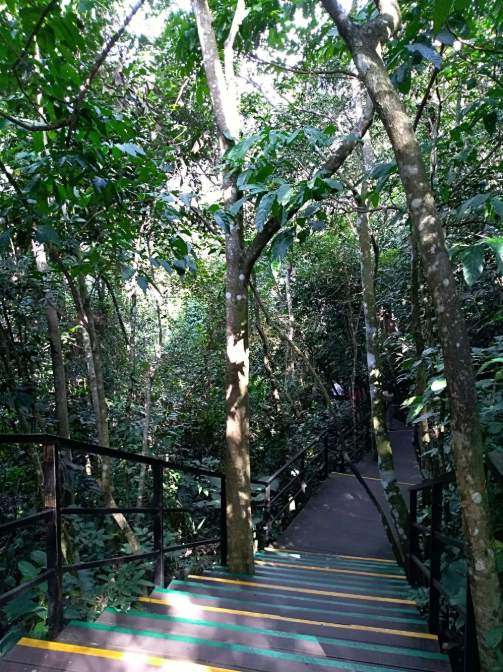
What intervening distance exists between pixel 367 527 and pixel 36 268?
5.20 meters

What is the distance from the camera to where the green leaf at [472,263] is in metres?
1.54

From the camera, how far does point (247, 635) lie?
2096mm

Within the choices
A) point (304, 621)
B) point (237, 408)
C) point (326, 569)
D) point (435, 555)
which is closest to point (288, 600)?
point (304, 621)

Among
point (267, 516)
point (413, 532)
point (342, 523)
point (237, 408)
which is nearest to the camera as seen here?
point (413, 532)

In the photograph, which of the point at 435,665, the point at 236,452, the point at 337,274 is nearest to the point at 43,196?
the point at 236,452

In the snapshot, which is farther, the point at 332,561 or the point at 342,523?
the point at 342,523

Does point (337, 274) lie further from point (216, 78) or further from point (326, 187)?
point (326, 187)

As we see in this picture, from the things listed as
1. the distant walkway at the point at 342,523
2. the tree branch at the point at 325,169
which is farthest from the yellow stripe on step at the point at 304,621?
the distant walkway at the point at 342,523

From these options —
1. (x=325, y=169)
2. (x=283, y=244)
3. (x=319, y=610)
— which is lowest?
(x=319, y=610)

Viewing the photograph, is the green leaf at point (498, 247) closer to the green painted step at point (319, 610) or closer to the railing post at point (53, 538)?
the railing post at point (53, 538)

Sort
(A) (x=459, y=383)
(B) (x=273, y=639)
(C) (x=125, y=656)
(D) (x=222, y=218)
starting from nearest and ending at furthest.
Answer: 1. (A) (x=459, y=383)
2. (C) (x=125, y=656)
3. (B) (x=273, y=639)
4. (D) (x=222, y=218)

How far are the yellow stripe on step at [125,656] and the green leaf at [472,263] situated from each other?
64.2 inches

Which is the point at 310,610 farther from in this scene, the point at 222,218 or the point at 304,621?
the point at 222,218

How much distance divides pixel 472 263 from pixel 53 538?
6.01ft
